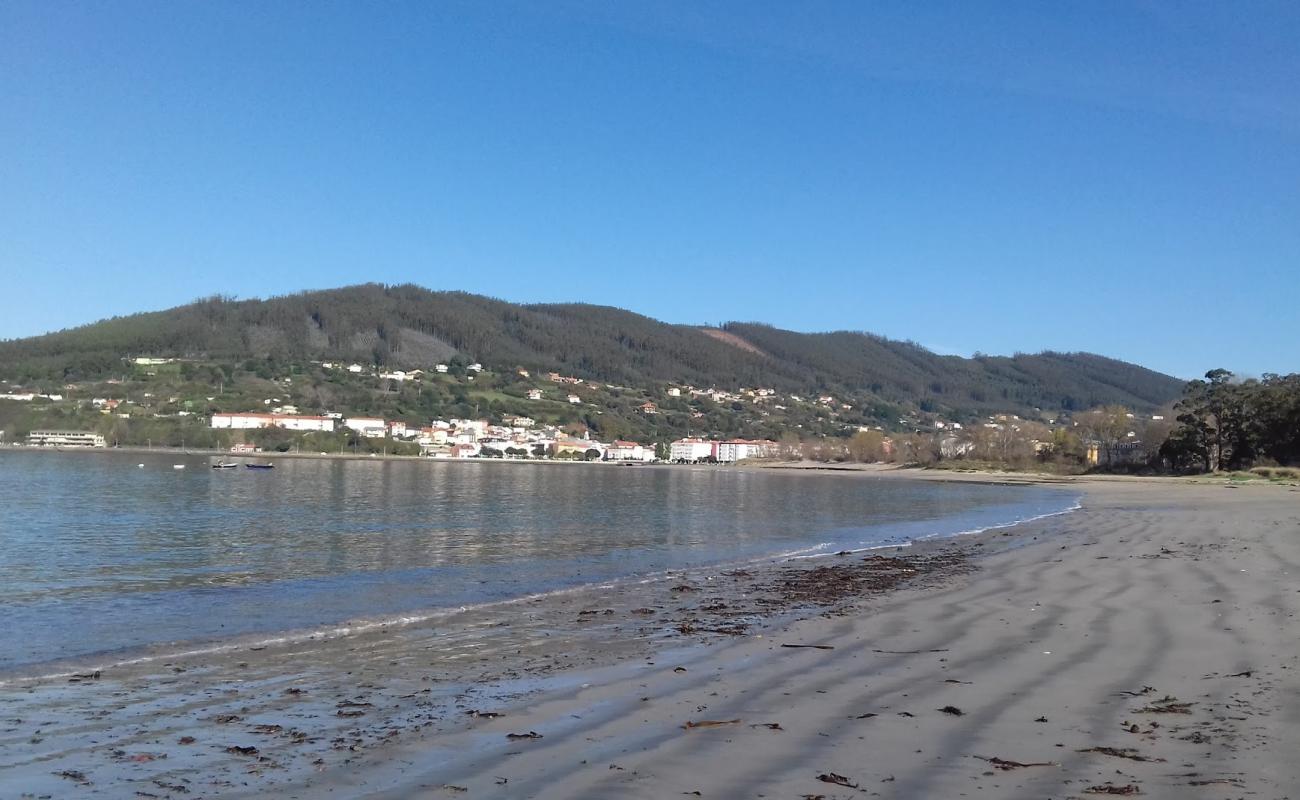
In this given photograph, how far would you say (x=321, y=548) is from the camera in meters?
22.0

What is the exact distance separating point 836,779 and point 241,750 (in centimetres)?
384

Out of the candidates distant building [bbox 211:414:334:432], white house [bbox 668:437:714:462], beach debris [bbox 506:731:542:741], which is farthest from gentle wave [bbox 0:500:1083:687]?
white house [bbox 668:437:714:462]

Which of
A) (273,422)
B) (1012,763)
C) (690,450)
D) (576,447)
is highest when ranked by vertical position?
(273,422)

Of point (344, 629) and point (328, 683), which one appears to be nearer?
point (328, 683)

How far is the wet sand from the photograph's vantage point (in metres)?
5.29

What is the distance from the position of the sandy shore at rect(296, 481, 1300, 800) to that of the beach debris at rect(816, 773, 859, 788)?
16mm

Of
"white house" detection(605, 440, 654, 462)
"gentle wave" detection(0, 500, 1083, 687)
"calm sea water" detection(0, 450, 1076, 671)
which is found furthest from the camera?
"white house" detection(605, 440, 654, 462)

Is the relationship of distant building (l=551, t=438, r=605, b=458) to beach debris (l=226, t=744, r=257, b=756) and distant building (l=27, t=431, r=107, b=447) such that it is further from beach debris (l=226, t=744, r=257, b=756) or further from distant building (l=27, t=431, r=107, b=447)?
beach debris (l=226, t=744, r=257, b=756)

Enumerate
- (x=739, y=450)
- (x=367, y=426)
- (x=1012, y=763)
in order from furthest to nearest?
(x=739, y=450) → (x=367, y=426) → (x=1012, y=763)

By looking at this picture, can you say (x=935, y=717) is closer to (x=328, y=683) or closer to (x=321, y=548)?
(x=328, y=683)

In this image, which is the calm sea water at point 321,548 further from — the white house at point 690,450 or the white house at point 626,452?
the white house at point 690,450

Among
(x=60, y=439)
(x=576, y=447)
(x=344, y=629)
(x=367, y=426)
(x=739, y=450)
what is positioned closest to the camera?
(x=344, y=629)

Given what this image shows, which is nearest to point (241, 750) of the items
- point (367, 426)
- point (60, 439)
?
point (60, 439)

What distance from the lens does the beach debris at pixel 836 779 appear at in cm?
505
